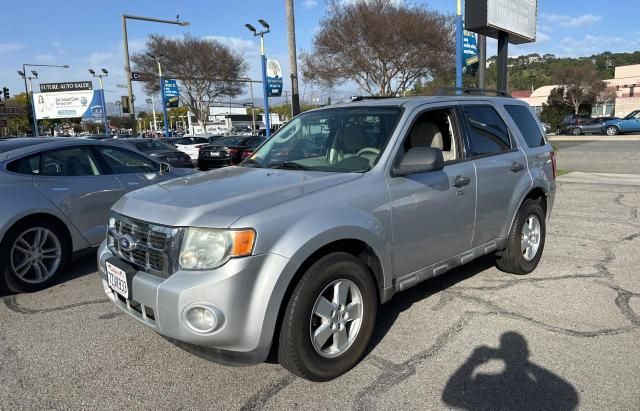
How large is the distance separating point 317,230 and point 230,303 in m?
0.64

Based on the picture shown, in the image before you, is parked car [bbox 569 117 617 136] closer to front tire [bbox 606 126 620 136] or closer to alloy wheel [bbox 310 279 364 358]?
front tire [bbox 606 126 620 136]

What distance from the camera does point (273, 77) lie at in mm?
18250

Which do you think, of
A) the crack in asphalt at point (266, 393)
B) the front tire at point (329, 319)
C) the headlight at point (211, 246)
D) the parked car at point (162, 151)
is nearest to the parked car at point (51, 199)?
the headlight at point (211, 246)

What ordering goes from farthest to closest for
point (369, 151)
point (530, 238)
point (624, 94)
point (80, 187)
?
point (624, 94), point (80, 187), point (530, 238), point (369, 151)

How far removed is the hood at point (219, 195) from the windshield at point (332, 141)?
24 centimetres

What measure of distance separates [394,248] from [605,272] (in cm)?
294

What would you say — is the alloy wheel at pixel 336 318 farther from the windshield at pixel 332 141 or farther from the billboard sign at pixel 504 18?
the billboard sign at pixel 504 18

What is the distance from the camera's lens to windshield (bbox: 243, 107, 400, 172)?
143 inches

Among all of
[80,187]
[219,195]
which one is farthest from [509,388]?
[80,187]

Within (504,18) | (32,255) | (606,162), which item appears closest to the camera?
(32,255)

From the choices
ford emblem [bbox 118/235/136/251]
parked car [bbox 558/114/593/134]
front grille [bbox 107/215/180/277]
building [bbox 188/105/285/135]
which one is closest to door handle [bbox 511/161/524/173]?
front grille [bbox 107/215/180/277]

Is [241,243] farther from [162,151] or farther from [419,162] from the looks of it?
[162,151]

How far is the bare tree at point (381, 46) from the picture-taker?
25.0 metres

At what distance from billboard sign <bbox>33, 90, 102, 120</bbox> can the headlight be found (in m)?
46.1
